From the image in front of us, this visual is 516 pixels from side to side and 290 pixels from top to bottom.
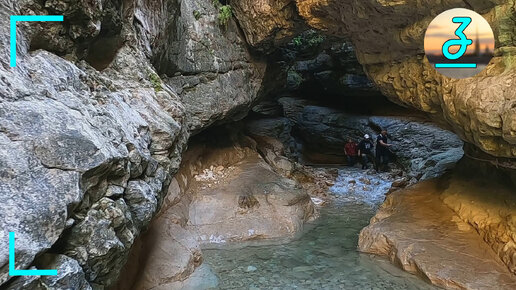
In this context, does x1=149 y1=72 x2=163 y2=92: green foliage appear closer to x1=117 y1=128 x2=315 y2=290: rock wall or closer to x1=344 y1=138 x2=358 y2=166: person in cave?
x1=117 y1=128 x2=315 y2=290: rock wall

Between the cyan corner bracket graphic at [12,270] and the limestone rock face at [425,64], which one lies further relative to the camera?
the limestone rock face at [425,64]

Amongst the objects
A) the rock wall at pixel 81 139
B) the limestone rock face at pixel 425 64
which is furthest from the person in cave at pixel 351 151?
the rock wall at pixel 81 139

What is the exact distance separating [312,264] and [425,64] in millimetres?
4588

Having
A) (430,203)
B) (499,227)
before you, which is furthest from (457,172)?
(499,227)

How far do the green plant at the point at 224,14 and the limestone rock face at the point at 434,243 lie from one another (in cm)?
676

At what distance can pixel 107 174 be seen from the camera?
406 cm

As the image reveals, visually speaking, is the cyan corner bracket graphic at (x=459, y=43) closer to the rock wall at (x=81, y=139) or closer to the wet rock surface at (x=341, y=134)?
the rock wall at (x=81, y=139)

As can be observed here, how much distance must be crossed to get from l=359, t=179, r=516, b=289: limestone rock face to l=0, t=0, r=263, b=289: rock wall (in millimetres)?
4715

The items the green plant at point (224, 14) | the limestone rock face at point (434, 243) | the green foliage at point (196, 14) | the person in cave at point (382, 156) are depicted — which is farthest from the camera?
the person in cave at point (382, 156)

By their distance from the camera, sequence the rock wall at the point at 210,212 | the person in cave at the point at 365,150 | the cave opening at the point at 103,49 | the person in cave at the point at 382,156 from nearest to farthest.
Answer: the cave opening at the point at 103,49 < the rock wall at the point at 210,212 < the person in cave at the point at 382,156 < the person in cave at the point at 365,150

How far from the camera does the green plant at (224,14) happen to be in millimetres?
10922

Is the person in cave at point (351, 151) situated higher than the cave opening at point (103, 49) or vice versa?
the cave opening at point (103, 49)

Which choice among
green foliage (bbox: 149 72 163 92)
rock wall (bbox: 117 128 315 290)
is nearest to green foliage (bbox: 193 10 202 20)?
rock wall (bbox: 117 128 315 290)

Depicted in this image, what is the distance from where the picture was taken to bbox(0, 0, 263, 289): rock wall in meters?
3.01
